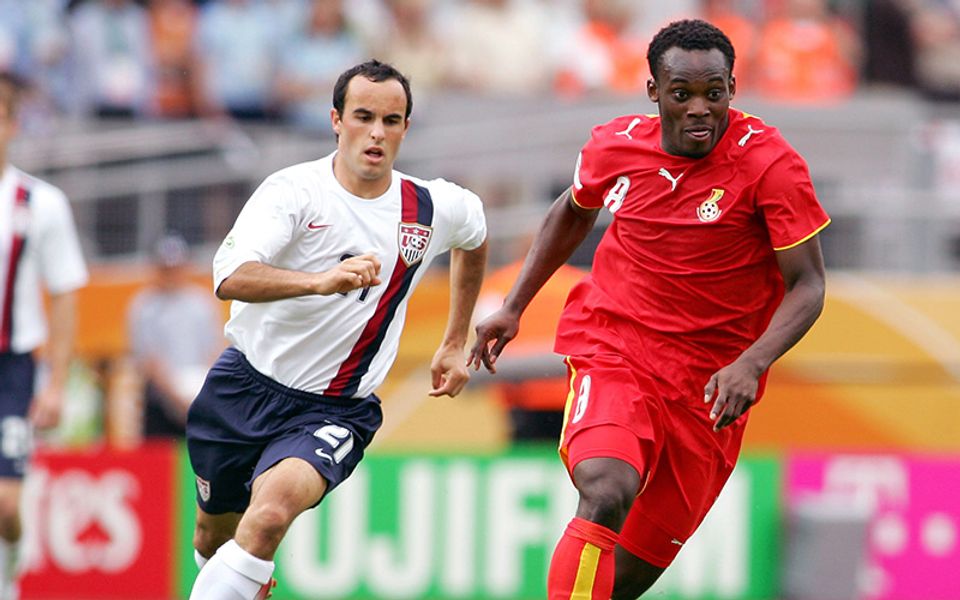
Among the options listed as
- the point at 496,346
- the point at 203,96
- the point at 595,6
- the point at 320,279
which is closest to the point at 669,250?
the point at 496,346

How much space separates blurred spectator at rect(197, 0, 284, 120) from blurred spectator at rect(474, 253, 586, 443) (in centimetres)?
267

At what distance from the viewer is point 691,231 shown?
6.41 m

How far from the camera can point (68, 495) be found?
1177 cm

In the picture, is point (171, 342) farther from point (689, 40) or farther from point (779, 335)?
point (779, 335)

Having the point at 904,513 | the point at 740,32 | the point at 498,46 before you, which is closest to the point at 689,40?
the point at 904,513

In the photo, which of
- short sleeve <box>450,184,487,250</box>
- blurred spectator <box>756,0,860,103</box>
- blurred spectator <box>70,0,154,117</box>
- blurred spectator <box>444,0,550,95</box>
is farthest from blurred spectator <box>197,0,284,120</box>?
short sleeve <box>450,184,487,250</box>

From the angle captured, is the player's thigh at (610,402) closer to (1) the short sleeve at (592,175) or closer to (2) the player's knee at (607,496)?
(2) the player's knee at (607,496)

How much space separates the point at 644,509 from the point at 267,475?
4.79ft

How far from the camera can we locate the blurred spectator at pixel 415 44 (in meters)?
14.3

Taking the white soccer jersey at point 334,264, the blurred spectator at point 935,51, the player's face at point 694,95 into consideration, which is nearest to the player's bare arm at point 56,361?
the white soccer jersey at point 334,264

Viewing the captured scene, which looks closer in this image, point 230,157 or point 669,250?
point 669,250

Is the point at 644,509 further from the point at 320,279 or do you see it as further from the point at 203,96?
the point at 203,96

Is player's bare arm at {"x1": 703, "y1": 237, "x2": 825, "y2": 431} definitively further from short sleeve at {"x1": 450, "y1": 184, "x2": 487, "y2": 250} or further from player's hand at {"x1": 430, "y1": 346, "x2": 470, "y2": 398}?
short sleeve at {"x1": 450, "y1": 184, "x2": 487, "y2": 250}

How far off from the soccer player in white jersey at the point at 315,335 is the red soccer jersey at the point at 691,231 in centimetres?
63
